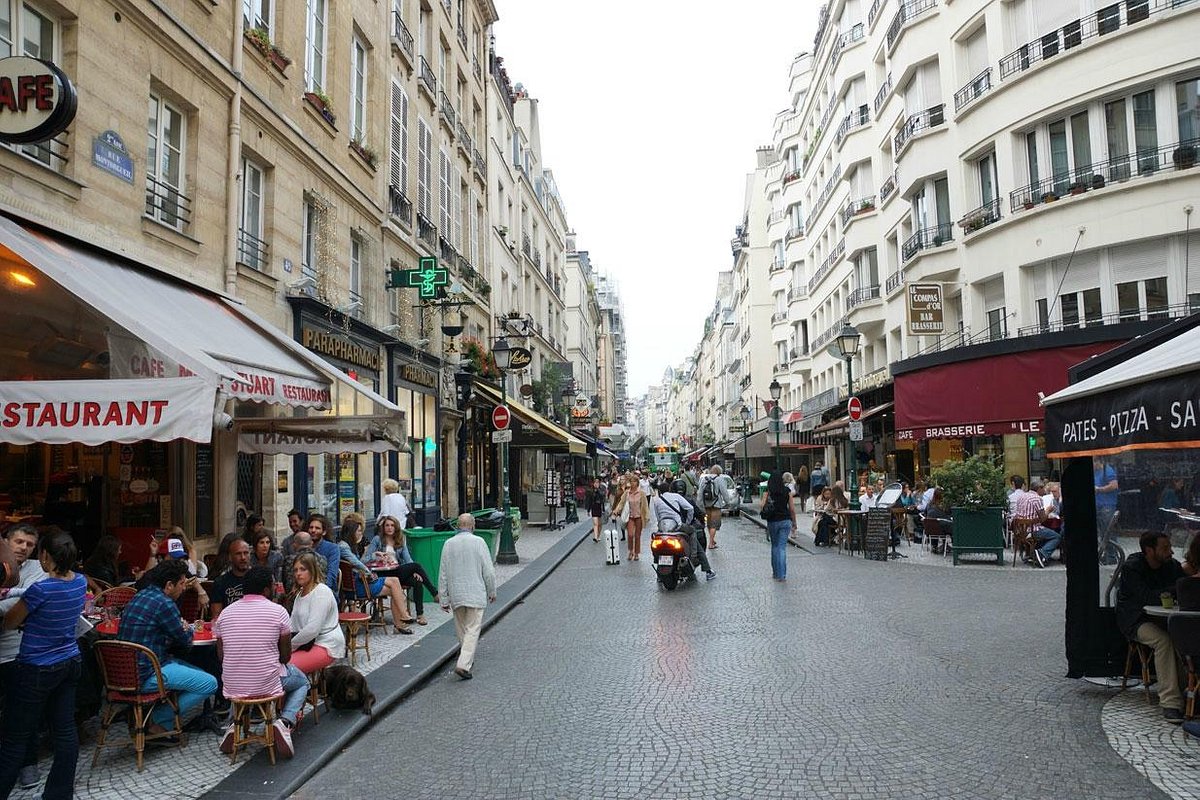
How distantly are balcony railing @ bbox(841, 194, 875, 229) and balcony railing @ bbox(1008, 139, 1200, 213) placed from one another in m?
9.72

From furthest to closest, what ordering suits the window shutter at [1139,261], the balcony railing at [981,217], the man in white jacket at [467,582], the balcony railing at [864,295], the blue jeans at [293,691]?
the balcony railing at [864,295]
the balcony railing at [981,217]
the window shutter at [1139,261]
the man in white jacket at [467,582]
the blue jeans at [293,691]

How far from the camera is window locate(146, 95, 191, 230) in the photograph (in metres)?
10.0

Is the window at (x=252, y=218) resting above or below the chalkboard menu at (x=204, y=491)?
above

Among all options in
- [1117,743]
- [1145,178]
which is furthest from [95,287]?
[1145,178]

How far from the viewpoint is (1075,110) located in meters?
18.6

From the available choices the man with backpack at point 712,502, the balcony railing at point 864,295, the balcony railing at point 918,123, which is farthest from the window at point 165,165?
the balcony railing at point 864,295

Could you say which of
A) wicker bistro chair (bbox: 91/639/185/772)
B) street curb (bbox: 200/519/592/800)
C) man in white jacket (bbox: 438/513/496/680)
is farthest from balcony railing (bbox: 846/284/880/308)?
wicker bistro chair (bbox: 91/639/185/772)

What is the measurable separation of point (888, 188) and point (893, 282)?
3130 mm

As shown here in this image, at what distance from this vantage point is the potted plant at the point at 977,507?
14.7 metres

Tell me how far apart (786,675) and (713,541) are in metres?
11.8

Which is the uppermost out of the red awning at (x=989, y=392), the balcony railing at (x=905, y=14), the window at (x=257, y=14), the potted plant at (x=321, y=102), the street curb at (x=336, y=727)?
the balcony railing at (x=905, y=14)

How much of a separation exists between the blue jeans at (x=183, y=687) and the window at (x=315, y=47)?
37.2 feet

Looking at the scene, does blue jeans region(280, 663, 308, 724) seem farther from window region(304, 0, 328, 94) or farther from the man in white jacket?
window region(304, 0, 328, 94)

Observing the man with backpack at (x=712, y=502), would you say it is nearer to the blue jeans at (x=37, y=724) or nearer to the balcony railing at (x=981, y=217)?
the balcony railing at (x=981, y=217)
